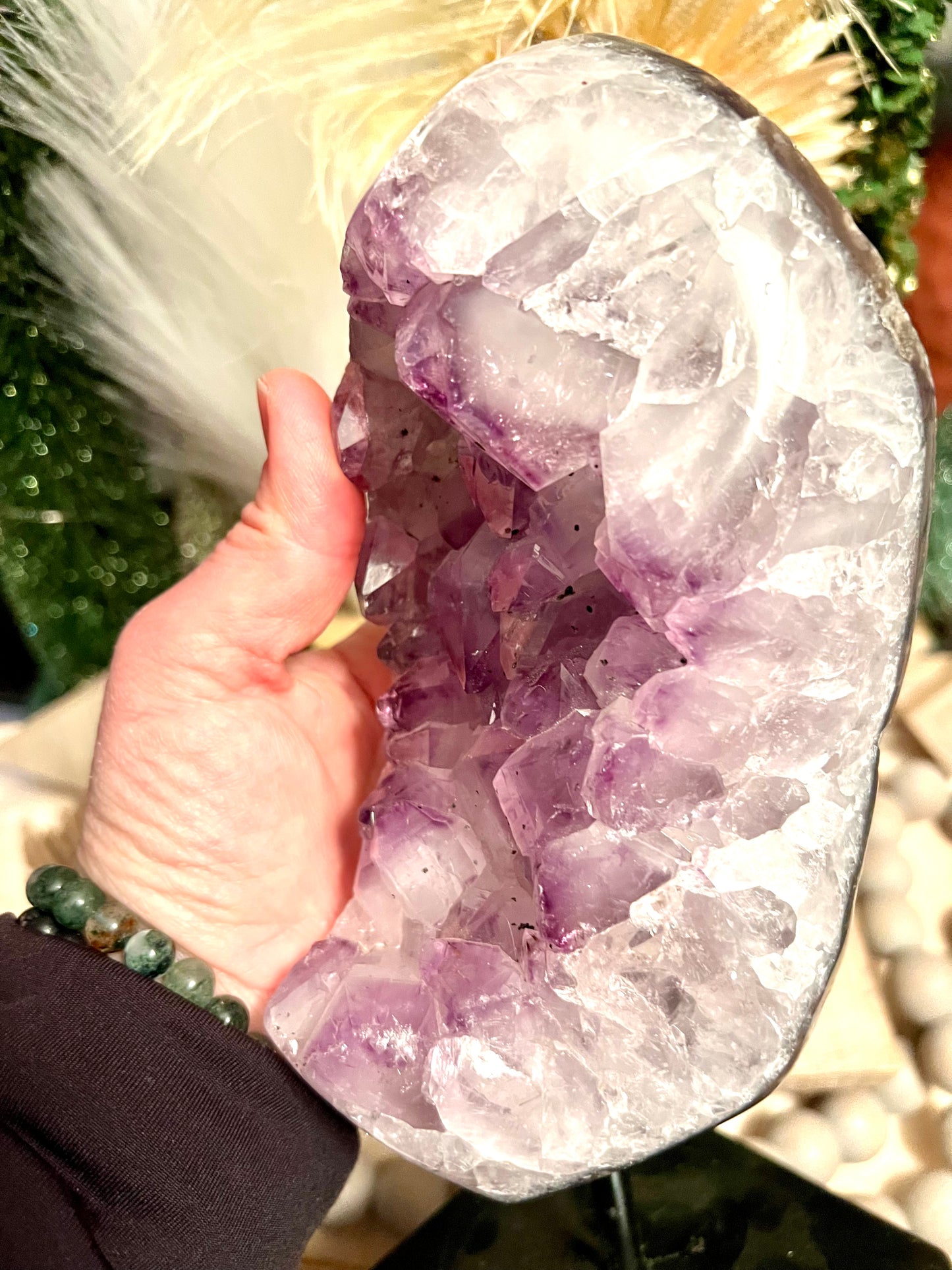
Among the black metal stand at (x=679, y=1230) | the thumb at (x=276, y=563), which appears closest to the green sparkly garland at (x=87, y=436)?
the thumb at (x=276, y=563)

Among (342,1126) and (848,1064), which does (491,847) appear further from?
(848,1064)

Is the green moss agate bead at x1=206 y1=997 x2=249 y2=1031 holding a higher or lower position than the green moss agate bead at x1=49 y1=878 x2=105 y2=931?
lower

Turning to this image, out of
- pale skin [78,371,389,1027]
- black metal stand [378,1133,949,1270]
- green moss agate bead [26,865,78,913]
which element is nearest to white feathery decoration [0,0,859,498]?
pale skin [78,371,389,1027]

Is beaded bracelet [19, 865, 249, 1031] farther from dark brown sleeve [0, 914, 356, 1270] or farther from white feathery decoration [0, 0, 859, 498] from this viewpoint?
white feathery decoration [0, 0, 859, 498]

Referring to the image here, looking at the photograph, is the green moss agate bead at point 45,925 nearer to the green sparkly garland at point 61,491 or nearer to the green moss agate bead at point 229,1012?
the green moss agate bead at point 229,1012

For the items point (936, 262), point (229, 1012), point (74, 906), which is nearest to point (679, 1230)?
point (229, 1012)

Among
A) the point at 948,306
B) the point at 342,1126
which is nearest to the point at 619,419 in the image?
the point at 342,1126
